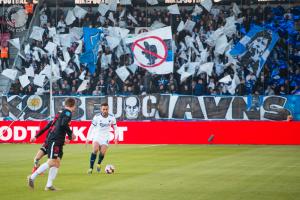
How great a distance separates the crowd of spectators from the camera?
1540 inches

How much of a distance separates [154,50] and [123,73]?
222cm

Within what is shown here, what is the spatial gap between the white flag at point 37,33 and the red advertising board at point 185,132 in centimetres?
555

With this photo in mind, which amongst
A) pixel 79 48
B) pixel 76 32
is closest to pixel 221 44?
pixel 79 48

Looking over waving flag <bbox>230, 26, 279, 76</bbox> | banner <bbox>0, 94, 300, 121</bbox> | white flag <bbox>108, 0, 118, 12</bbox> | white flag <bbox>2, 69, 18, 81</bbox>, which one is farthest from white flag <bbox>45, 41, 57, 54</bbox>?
waving flag <bbox>230, 26, 279, 76</bbox>

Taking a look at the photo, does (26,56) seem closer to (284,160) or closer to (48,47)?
(48,47)

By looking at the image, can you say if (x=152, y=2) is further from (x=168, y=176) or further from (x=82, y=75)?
(x=168, y=176)

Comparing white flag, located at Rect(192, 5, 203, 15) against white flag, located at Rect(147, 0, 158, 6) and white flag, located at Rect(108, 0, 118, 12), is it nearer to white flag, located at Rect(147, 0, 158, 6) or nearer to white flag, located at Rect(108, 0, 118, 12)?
white flag, located at Rect(147, 0, 158, 6)

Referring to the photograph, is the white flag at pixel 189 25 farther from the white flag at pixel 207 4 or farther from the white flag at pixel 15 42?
the white flag at pixel 15 42

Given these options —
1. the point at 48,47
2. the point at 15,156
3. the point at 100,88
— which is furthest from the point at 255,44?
the point at 15,156

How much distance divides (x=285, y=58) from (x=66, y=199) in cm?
2626

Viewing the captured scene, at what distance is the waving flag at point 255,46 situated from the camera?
131 ft

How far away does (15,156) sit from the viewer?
95.7 ft

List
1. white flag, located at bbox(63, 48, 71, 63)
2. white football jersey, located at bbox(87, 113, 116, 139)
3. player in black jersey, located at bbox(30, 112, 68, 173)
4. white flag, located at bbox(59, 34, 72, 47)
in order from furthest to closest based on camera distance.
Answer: white flag, located at bbox(59, 34, 72, 47)
white flag, located at bbox(63, 48, 71, 63)
white football jersey, located at bbox(87, 113, 116, 139)
player in black jersey, located at bbox(30, 112, 68, 173)

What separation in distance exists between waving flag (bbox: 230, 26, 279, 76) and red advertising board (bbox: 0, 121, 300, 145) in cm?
378
